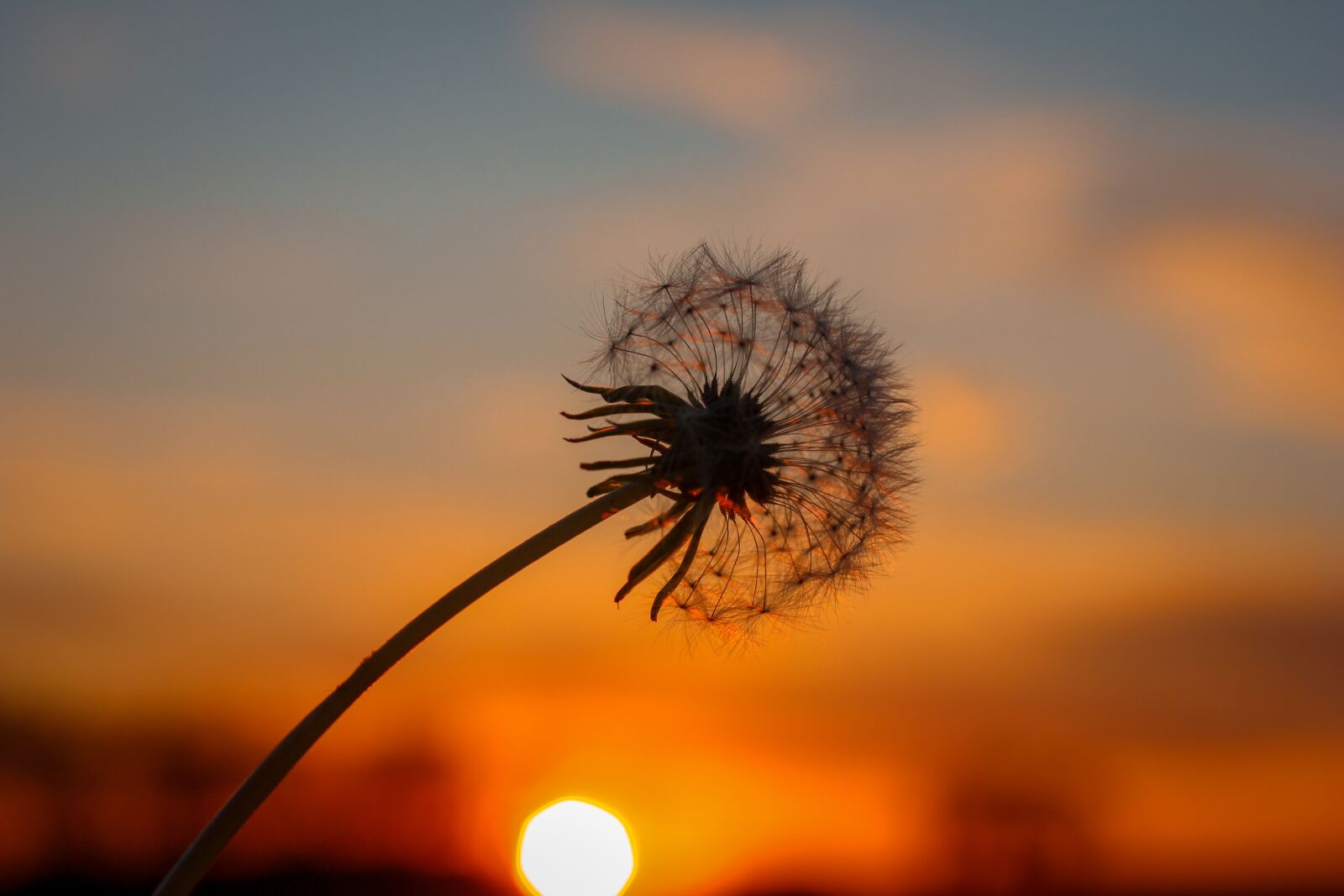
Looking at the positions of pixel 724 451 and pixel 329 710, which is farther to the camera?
pixel 724 451

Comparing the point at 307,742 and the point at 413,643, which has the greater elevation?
the point at 413,643

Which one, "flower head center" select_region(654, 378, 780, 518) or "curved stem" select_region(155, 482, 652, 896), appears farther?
"flower head center" select_region(654, 378, 780, 518)

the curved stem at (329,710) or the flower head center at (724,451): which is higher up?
the flower head center at (724,451)

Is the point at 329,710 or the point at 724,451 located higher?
the point at 724,451

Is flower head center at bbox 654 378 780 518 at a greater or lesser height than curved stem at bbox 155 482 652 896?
greater

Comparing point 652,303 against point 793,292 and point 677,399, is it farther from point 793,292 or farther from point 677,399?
point 677,399

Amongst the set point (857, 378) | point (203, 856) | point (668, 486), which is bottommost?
point (203, 856)

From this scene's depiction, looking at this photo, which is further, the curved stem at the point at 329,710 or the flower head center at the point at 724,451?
the flower head center at the point at 724,451

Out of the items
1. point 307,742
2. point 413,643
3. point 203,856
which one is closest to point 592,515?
point 413,643
